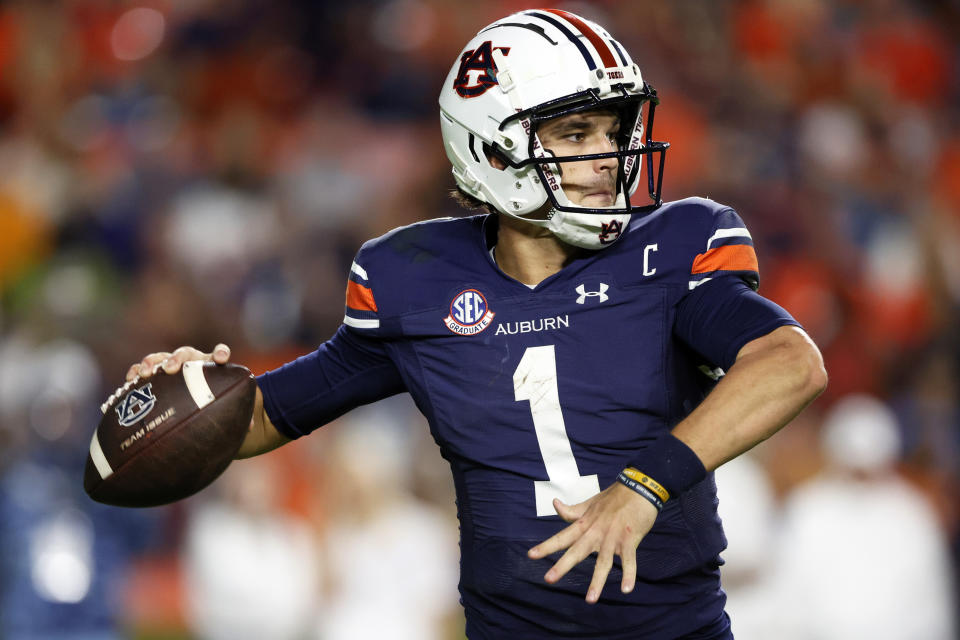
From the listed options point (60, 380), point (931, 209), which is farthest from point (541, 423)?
point (931, 209)

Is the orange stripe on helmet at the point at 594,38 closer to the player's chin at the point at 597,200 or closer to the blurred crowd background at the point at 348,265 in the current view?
the player's chin at the point at 597,200

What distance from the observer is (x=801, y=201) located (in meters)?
6.21

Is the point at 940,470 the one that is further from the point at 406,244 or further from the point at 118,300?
the point at 118,300

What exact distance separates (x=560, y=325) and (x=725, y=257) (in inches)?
14.2

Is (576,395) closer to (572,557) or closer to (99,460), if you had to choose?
(572,557)

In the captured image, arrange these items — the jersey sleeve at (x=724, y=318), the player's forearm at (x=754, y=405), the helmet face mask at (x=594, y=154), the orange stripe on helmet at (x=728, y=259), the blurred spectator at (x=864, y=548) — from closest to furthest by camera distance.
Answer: the player's forearm at (x=754, y=405)
the jersey sleeve at (x=724, y=318)
the orange stripe on helmet at (x=728, y=259)
the helmet face mask at (x=594, y=154)
the blurred spectator at (x=864, y=548)

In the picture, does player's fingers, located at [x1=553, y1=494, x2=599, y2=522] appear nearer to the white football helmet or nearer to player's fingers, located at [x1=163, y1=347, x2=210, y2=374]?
the white football helmet

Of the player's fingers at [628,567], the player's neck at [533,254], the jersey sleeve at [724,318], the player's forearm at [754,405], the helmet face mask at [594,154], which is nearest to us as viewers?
the player's fingers at [628,567]

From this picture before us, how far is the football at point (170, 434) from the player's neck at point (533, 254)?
26.0 inches

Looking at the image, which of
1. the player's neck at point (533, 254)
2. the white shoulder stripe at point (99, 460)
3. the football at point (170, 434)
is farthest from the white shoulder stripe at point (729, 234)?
the white shoulder stripe at point (99, 460)

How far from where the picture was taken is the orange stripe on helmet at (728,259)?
7.51ft

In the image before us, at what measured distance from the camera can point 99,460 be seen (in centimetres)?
262

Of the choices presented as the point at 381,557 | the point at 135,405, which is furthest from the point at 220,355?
the point at 381,557

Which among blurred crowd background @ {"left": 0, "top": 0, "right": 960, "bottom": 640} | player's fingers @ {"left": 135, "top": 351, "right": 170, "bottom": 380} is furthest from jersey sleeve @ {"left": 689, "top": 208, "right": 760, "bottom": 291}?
blurred crowd background @ {"left": 0, "top": 0, "right": 960, "bottom": 640}
